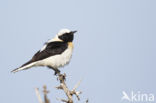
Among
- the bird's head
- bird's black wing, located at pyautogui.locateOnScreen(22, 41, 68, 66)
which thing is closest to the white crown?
the bird's head

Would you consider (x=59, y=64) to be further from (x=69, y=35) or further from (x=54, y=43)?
(x=69, y=35)

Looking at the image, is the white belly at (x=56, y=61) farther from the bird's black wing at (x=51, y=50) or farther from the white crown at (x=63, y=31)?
the white crown at (x=63, y=31)

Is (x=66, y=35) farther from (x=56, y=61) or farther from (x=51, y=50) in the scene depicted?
(x=56, y=61)

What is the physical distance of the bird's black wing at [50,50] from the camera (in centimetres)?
845

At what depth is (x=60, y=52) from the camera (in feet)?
28.9

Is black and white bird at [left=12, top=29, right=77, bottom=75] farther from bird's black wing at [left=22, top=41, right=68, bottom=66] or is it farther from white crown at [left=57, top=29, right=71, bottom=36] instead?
white crown at [left=57, top=29, right=71, bottom=36]

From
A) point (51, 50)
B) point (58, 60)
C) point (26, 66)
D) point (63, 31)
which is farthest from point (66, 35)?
point (26, 66)

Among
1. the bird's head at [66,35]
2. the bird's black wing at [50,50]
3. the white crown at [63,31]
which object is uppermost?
the white crown at [63,31]

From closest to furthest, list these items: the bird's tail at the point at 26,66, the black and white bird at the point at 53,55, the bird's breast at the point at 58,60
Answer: the bird's tail at the point at 26,66 → the black and white bird at the point at 53,55 → the bird's breast at the point at 58,60

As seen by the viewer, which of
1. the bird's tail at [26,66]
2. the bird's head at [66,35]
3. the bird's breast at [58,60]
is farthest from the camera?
the bird's head at [66,35]

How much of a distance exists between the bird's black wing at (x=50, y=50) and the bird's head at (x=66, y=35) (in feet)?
1.20

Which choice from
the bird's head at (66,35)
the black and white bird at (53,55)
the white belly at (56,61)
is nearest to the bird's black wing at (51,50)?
the black and white bird at (53,55)

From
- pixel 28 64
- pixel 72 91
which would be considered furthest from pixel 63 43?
pixel 72 91

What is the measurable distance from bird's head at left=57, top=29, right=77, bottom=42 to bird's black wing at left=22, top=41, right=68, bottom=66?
0.37 metres
